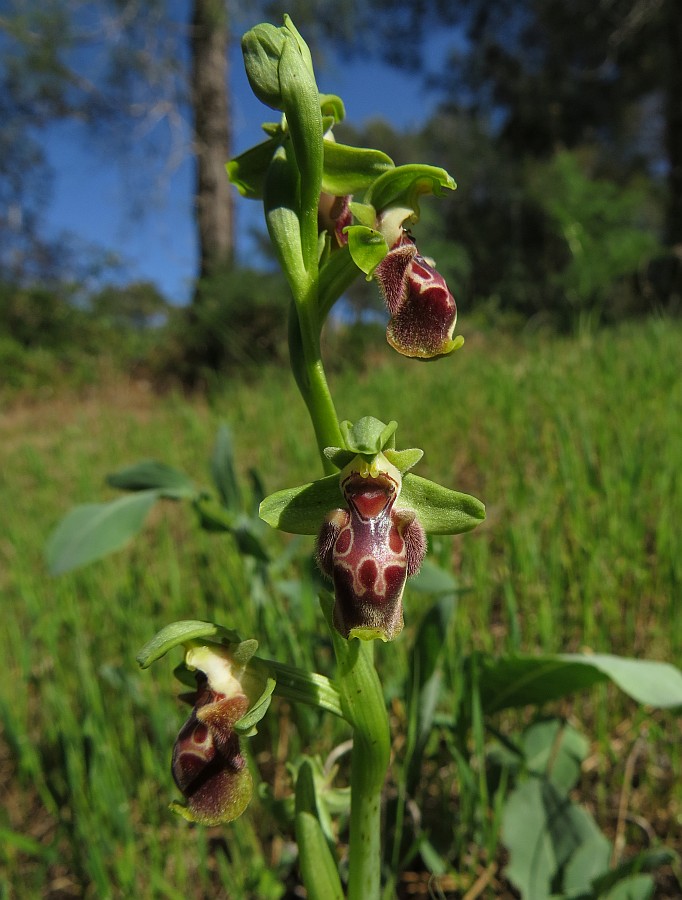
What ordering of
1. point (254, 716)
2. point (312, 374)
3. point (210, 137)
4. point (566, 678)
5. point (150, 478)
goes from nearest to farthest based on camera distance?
point (254, 716)
point (312, 374)
point (566, 678)
point (150, 478)
point (210, 137)

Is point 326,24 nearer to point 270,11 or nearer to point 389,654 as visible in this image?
point 270,11

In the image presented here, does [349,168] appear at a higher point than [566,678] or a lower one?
higher

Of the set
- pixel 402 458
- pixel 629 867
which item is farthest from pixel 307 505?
pixel 629 867

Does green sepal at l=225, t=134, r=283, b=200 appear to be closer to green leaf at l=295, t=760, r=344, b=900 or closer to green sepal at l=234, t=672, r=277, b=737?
green sepal at l=234, t=672, r=277, b=737

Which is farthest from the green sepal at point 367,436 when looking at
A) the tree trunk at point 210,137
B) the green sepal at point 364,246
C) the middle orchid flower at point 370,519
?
the tree trunk at point 210,137

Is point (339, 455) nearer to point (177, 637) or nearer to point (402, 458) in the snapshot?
point (402, 458)

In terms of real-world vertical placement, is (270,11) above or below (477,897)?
above

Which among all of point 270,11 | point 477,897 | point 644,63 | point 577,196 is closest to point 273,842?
point 477,897
